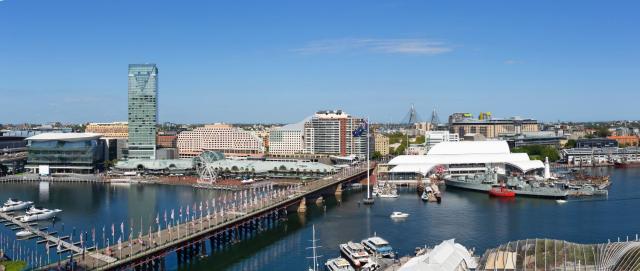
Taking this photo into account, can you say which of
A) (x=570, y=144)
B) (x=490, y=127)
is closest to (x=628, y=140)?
(x=570, y=144)

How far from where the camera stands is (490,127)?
71875 millimetres

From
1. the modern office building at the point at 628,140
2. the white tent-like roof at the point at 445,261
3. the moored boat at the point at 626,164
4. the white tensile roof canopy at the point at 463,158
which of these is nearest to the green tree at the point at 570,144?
the modern office building at the point at 628,140

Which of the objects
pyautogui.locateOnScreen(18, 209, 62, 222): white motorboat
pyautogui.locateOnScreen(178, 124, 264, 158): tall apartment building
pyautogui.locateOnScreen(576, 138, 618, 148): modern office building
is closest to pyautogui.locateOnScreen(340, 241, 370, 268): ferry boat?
pyautogui.locateOnScreen(18, 209, 62, 222): white motorboat

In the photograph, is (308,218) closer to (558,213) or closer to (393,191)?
(393,191)

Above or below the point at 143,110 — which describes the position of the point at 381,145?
below

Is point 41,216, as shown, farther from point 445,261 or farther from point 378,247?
point 445,261

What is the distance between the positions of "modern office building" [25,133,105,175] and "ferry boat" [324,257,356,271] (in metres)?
32.7

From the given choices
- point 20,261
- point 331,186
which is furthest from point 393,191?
point 20,261

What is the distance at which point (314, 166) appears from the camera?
137 feet

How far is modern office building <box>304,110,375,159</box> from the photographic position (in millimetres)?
51438

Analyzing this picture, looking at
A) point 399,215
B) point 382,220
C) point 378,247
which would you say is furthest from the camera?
point 399,215

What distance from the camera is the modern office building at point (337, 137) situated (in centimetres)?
5144

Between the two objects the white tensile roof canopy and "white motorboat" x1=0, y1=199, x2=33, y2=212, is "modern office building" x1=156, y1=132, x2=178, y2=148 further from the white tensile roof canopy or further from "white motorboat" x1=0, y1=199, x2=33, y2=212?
"white motorboat" x1=0, y1=199, x2=33, y2=212

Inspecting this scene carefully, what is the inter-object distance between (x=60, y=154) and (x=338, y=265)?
34.0 metres
